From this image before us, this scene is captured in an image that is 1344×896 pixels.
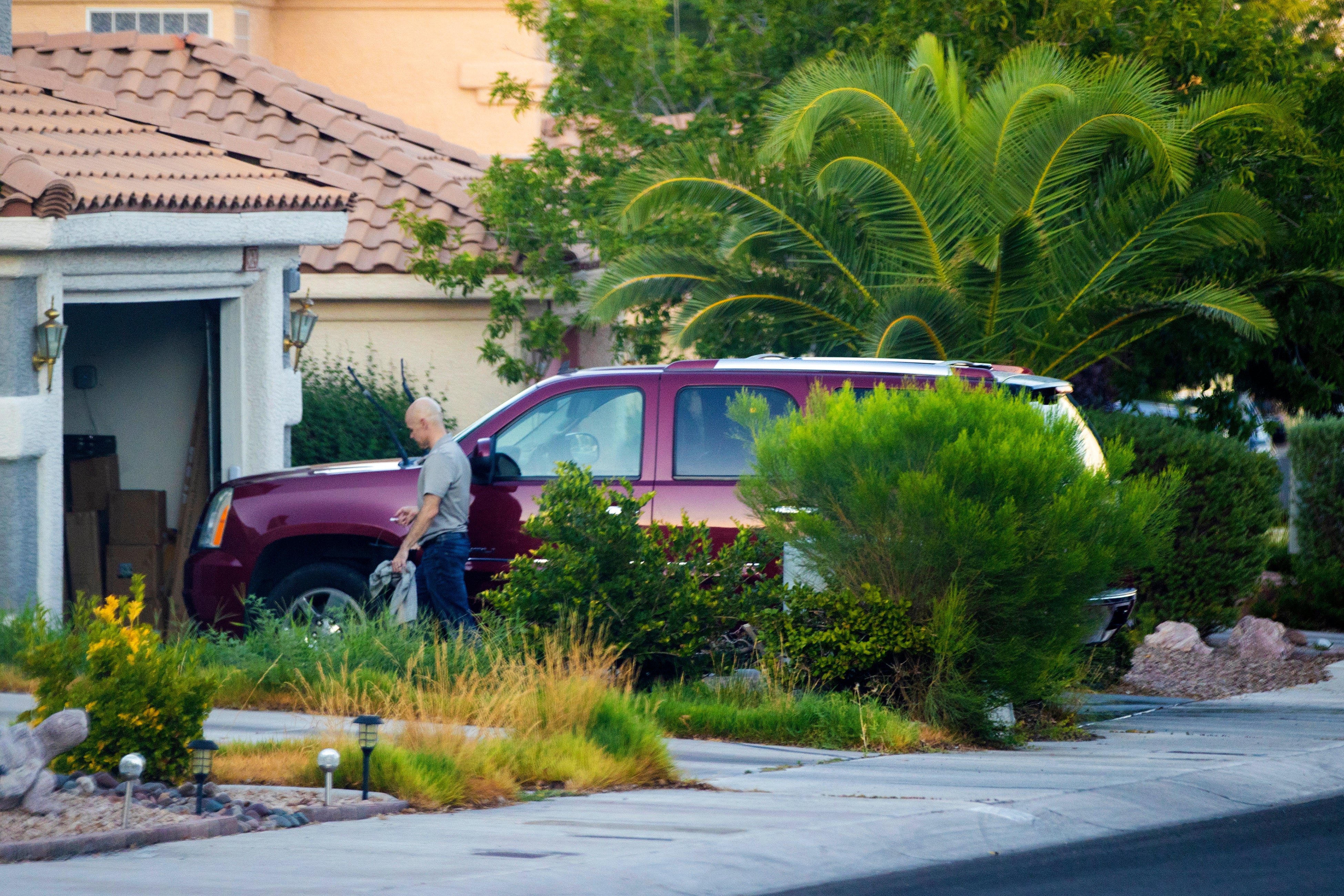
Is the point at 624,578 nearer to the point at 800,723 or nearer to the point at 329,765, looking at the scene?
the point at 800,723

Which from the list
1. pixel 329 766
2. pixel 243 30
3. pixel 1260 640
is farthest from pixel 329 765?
pixel 243 30

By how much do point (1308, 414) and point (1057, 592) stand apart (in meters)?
8.99

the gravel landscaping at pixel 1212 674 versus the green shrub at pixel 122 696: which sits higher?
the green shrub at pixel 122 696

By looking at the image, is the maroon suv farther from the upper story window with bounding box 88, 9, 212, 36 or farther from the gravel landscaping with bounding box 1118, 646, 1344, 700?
the upper story window with bounding box 88, 9, 212, 36

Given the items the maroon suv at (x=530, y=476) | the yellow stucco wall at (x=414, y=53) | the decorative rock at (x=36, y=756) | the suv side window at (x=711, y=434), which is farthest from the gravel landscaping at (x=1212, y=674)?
the yellow stucco wall at (x=414, y=53)

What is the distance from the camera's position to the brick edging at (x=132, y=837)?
6309mm

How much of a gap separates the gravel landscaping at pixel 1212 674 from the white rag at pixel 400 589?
16.7 feet

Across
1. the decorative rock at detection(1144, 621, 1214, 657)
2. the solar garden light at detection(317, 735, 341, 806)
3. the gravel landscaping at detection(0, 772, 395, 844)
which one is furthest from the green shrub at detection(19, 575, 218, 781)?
the decorative rock at detection(1144, 621, 1214, 657)

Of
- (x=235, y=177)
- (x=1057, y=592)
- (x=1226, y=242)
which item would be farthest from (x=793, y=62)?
(x=1057, y=592)

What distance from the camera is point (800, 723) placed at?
31.0ft

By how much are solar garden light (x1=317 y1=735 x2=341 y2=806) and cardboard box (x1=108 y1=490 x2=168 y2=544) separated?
711cm

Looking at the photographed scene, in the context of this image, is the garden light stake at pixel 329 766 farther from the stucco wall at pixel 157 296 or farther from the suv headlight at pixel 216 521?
the stucco wall at pixel 157 296

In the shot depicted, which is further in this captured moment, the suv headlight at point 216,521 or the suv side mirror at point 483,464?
the suv headlight at point 216,521

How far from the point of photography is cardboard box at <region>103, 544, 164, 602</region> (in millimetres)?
14148
